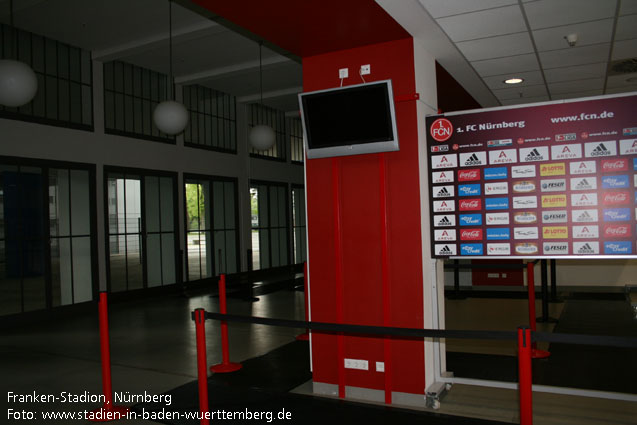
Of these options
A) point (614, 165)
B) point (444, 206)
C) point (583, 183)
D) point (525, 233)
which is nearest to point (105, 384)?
point (444, 206)

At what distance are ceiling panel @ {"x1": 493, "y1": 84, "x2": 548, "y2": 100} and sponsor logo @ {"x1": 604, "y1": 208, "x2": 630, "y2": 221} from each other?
3.00 m

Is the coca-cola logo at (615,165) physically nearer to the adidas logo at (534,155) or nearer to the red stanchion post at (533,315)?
the adidas logo at (534,155)

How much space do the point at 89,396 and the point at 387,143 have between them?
3429mm

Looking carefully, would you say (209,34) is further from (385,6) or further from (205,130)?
(385,6)

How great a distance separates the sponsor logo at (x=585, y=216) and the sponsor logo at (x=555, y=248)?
8.1 inches

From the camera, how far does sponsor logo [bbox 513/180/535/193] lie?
4075mm

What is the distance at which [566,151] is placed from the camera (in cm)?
395

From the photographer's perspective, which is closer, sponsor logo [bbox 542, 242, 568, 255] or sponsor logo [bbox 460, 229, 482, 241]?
sponsor logo [bbox 542, 242, 568, 255]

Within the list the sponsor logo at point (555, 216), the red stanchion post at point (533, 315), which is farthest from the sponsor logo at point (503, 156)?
the red stanchion post at point (533, 315)

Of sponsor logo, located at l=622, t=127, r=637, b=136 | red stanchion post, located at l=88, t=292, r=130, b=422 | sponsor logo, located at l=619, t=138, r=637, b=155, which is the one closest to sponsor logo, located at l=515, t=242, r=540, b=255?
sponsor logo, located at l=619, t=138, r=637, b=155

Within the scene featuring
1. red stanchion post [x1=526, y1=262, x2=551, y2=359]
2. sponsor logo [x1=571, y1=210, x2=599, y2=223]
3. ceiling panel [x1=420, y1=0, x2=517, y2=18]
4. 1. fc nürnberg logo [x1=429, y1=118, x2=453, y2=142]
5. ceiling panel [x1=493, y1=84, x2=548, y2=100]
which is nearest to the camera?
ceiling panel [x1=420, y1=0, x2=517, y2=18]

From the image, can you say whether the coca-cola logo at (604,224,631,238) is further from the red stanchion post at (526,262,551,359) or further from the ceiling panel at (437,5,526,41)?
the red stanchion post at (526,262,551,359)

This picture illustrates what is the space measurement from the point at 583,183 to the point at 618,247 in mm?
529

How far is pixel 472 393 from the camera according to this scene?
4520 mm
